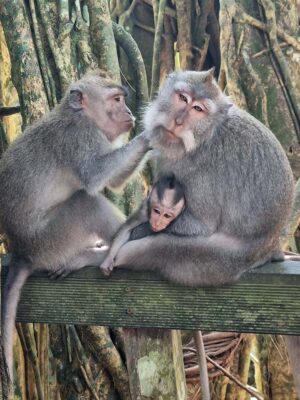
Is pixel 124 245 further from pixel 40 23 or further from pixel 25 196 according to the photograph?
pixel 40 23

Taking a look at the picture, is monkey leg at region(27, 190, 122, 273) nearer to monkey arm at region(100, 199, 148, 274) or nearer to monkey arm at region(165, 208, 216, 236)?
monkey arm at region(100, 199, 148, 274)

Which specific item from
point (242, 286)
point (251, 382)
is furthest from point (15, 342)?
point (251, 382)

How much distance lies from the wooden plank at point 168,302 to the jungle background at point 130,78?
89cm

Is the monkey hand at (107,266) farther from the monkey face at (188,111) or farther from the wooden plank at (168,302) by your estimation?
the monkey face at (188,111)

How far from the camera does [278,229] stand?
2.54 metres

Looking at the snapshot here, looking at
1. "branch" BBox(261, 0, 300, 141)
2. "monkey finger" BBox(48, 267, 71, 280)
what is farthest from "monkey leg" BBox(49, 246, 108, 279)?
"branch" BBox(261, 0, 300, 141)

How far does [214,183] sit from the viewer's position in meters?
2.55

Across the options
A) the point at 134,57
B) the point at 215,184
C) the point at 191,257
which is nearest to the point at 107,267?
the point at 191,257

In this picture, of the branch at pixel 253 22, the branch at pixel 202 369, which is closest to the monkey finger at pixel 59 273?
the branch at pixel 202 369

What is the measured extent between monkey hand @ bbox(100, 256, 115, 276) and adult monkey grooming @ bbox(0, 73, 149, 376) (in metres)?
0.21

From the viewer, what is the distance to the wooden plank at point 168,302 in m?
2.23

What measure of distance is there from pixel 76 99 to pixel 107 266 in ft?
2.97

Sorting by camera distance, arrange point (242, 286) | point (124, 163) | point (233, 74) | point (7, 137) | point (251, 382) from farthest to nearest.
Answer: point (251, 382), point (233, 74), point (7, 137), point (124, 163), point (242, 286)

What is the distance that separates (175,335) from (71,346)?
3.80 feet
